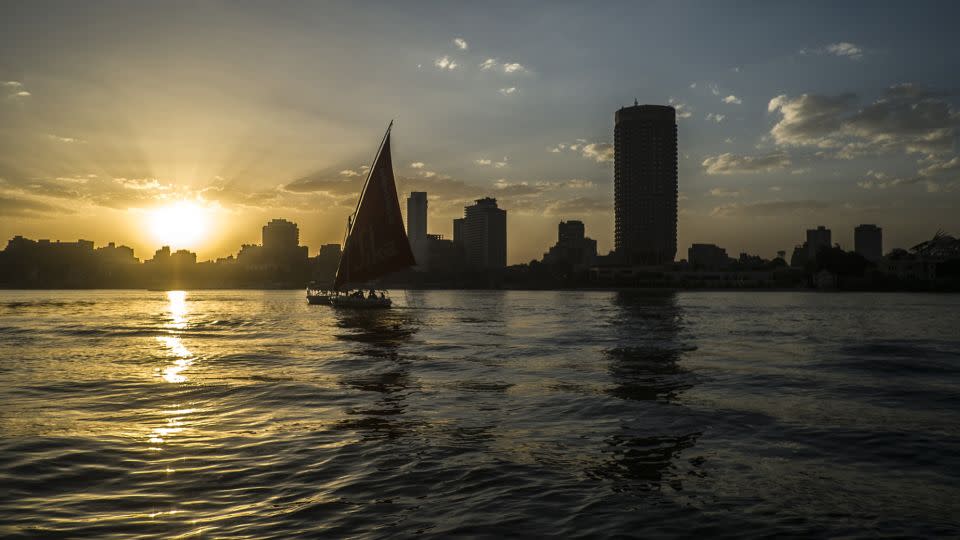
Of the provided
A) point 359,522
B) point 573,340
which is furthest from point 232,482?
point 573,340

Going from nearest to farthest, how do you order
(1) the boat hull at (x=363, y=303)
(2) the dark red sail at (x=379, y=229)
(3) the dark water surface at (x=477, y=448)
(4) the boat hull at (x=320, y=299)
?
(3) the dark water surface at (x=477, y=448) → (2) the dark red sail at (x=379, y=229) → (1) the boat hull at (x=363, y=303) → (4) the boat hull at (x=320, y=299)

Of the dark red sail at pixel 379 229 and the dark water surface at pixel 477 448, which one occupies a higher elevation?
the dark red sail at pixel 379 229

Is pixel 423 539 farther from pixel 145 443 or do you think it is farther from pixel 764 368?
pixel 764 368

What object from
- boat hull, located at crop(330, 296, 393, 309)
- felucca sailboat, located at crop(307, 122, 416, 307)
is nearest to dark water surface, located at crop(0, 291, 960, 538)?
felucca sailboat, located at crop(307, 122, 416, 307)

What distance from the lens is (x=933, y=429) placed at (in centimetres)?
1641

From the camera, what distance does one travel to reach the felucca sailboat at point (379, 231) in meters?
68.4

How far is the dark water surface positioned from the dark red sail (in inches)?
1533

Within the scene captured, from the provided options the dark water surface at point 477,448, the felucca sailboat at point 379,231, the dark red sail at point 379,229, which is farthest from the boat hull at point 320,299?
the dark water surface at point 477,448

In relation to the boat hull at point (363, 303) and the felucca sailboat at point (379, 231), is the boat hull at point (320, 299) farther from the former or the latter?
the felucca sailboat at point (379, 231)

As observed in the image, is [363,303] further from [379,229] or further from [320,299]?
[320,299]

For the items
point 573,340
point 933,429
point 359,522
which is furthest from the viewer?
point 573,340

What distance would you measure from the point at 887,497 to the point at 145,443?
1432cm

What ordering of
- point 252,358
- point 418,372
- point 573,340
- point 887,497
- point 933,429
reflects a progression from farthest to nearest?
point 573,340 → point 252,358 → point 418,372 → point 933,429 → point 887,497

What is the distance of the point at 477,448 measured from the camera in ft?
45.2
